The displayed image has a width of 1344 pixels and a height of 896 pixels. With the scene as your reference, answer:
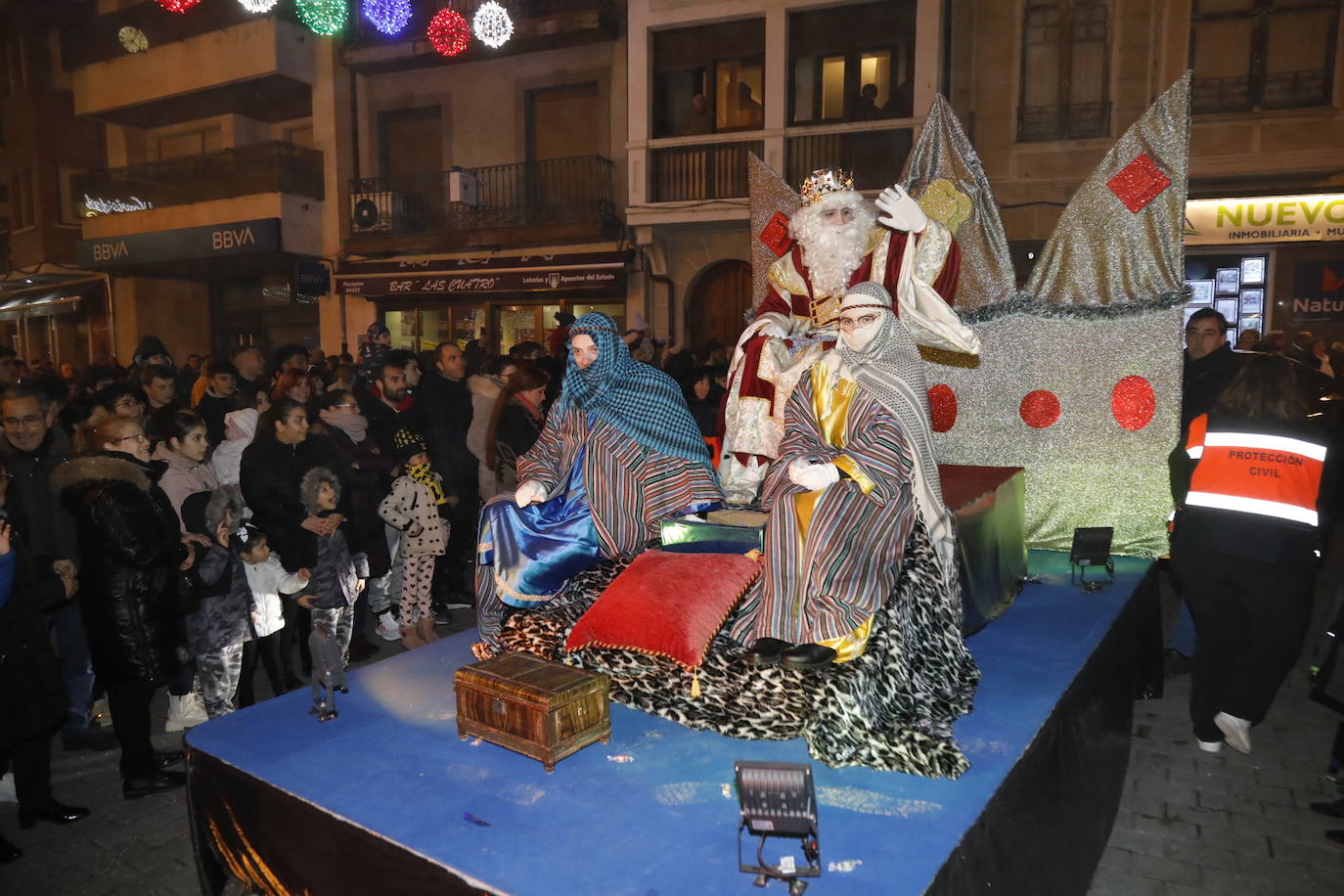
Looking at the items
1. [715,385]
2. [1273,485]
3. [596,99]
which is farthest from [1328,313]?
[596,99]

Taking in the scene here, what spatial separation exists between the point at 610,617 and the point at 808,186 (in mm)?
2969

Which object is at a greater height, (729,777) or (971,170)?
(971,170)

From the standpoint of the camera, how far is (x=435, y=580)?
636 centimetres

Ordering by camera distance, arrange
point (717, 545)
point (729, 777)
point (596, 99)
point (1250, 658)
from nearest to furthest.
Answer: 1. point (729, 777)
2. point (717, 545)
3. point (1250, 658)
4. point (596, 99)

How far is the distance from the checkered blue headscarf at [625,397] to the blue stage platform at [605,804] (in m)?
1.46

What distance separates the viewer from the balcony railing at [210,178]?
1589 cm

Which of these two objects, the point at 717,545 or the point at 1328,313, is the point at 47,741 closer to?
the point at 717,545

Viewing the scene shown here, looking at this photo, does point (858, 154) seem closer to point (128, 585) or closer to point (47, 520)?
point (47, 520)

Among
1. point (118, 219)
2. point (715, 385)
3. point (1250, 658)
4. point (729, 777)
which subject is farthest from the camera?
point (118, 219)

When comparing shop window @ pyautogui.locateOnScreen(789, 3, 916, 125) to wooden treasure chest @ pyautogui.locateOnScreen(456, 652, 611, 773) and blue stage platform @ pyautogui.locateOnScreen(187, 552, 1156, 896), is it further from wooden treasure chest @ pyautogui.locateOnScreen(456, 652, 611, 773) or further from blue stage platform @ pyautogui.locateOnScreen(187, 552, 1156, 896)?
wooden treasure chest @ pyautogui.locateOnScreen(456, 652, 611, 773)

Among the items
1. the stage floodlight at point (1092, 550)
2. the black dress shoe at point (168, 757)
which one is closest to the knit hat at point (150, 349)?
the black dress shoe at point (168, 757)

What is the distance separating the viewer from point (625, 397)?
4.31 m

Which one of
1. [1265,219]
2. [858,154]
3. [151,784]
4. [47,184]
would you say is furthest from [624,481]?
[47,184]

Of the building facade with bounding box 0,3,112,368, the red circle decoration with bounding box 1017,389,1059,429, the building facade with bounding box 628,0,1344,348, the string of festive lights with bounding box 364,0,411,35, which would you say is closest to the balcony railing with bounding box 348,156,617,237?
the building facade with bounding box 628,0,1344,348
